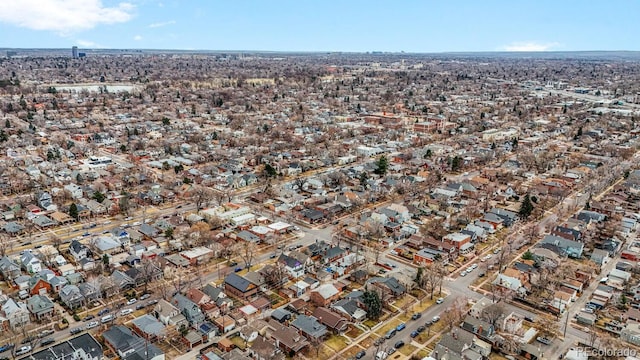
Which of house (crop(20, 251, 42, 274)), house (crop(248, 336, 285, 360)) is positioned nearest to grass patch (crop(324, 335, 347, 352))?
house (crop(248, 336, 285, 360))

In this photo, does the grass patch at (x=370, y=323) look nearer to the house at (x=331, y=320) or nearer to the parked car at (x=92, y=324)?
the house at (x=331, y=320)

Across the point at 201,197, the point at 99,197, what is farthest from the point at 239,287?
the point at 99,197

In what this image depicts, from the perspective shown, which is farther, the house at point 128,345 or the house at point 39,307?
the house at point 39,307

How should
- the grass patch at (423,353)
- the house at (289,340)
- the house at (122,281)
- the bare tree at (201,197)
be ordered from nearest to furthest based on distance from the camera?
the grass patch at (423,353) → the house at (289,340) → the house at (122,281) → the bare tree at (201,197)

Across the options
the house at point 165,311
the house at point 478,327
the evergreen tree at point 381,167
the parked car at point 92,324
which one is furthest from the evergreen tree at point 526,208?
the parked car at point 92,324

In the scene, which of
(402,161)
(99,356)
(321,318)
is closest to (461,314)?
(321,318)

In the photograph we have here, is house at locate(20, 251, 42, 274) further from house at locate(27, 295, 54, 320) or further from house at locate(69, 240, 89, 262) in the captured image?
house at locate(27, 295, 54, 320)

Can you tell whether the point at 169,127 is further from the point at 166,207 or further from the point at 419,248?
the point at 419,248
